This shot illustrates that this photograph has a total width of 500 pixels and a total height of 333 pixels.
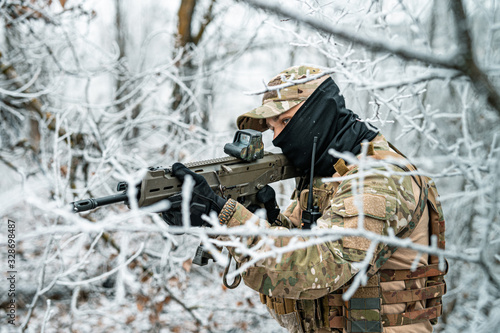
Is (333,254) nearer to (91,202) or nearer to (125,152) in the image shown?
(91,202)

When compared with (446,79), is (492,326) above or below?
below

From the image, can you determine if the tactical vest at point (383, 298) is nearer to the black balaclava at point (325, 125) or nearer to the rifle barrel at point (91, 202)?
the black balaclava at point (325, 125)

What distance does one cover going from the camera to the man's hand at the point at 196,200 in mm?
2068

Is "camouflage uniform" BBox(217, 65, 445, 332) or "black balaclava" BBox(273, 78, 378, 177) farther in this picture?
"black balaclava" BBox(273, 78, 378, 177)

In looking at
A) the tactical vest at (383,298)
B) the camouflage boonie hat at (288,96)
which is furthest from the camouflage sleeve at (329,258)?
the camouflage boonie hat at (288,96)

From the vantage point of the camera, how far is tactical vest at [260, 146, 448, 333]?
2184mm

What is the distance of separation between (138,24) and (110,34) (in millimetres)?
2085

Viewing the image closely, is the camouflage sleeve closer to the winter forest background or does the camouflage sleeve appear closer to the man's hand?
the man's hand

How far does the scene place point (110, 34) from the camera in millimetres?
11117

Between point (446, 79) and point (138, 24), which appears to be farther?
point (138, 24)

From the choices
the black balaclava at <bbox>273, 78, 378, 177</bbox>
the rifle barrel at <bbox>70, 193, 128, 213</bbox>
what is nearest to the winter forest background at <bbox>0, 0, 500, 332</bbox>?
the black balaclava at <bbox>273, 78, 378, 177</bbox>

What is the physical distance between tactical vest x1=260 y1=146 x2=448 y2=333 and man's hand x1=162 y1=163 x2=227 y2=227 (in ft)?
2.50

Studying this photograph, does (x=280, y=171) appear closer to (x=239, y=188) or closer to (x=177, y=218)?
(x=239, y=188)

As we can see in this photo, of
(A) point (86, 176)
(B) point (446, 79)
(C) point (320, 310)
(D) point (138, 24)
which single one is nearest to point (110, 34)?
(D) point (138, 24)
